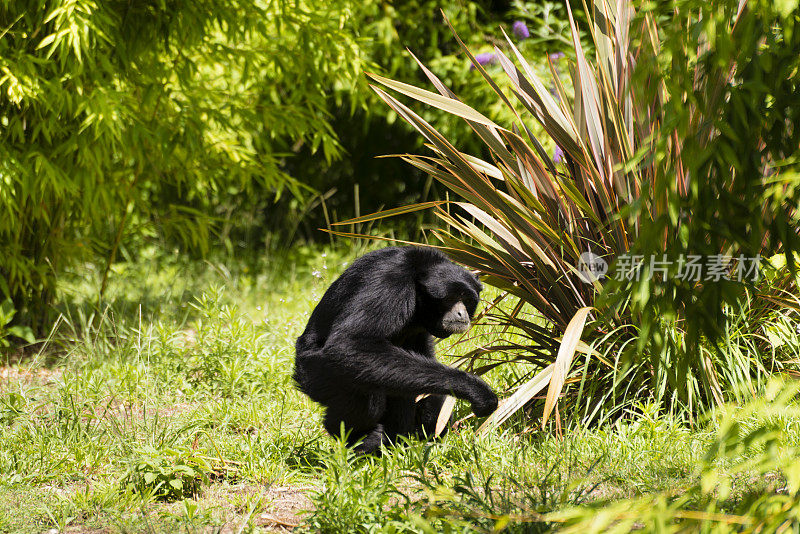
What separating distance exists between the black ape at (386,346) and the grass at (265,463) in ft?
0.48

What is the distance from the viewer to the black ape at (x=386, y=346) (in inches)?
120

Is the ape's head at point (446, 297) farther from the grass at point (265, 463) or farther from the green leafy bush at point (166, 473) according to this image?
the green leafy bush at point (166, 473)

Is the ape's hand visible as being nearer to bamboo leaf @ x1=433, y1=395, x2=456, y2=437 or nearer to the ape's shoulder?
bamboo leaf @ x1=433, y1=395, x2=456, y2=437

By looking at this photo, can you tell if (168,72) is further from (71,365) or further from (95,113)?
(71,365)

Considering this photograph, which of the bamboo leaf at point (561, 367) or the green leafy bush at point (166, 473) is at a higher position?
the bamboo leaf at point (561, 367)

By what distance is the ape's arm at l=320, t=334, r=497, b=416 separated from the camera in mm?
3021

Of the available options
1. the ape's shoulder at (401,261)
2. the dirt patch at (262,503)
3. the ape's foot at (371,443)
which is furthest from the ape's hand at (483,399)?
the dirt patch at (262,503)

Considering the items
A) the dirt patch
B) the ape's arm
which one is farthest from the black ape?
the dirt patch

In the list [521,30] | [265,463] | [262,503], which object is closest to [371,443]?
[265,463]

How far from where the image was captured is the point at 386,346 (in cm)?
306

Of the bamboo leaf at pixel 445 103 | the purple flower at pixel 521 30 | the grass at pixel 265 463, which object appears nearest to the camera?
the grass at pixel 265 463

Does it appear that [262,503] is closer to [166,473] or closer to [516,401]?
[166,473]

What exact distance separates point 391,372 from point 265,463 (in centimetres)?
60

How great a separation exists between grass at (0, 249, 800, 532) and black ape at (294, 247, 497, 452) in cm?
15
